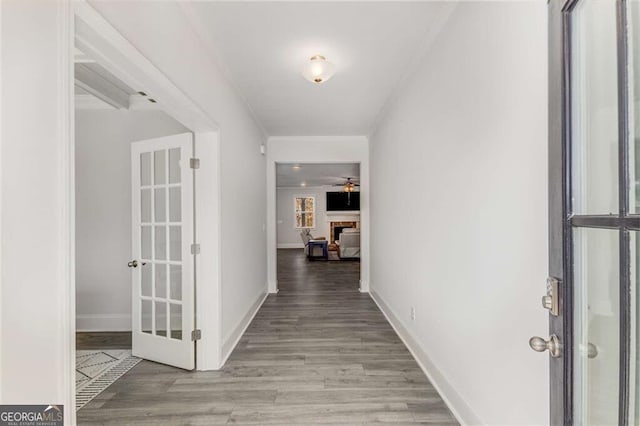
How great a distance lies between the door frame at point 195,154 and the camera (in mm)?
1044

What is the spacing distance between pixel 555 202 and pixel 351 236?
7.82m

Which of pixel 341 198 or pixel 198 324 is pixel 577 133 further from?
pixel 341 198

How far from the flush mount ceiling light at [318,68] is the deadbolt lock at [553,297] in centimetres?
222

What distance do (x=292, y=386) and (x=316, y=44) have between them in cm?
262

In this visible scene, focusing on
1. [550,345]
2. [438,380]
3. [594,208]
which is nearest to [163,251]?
[438,380]

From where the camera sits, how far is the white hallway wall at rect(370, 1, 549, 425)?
1230 millimetres

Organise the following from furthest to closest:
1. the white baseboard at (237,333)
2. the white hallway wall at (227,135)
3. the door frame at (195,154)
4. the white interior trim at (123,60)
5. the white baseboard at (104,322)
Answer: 1. the white baseboard at (104,322)
2. the white baseboard at (237,333)
3. the white hallway wall at (227,135)
4. the white interior trim at (123,60)
5. the door frame at (195,154)

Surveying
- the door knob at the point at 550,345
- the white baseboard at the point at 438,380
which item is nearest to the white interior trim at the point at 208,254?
the white baseboard at the point at 438,380

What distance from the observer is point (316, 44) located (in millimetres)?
2373

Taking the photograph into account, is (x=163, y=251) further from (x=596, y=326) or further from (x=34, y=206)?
(x=596, y=326)

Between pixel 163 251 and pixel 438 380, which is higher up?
pixel 163 251

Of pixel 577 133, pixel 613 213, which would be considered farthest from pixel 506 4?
pixel 613 213

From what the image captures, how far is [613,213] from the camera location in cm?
73

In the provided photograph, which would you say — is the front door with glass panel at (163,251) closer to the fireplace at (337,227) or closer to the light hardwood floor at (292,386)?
the light hardwood floor at (292,386)
